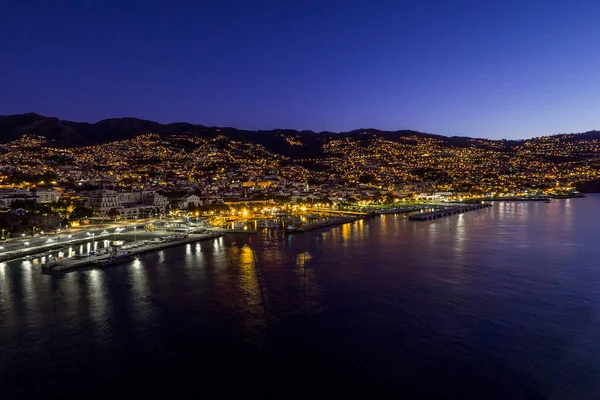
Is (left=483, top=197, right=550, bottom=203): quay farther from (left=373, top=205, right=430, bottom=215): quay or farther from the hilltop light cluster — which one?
(left=373, top=205, right=430, bottom=215): quay

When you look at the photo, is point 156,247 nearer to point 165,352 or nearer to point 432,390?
point 165,352

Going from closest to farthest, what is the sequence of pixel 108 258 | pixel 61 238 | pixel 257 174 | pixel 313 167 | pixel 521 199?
pixel 108 258, pixel 61 238, pixel 521 199, pixel 257 174, pixel 313 167

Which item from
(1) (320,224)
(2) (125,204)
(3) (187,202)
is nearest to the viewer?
(1) (320,224)

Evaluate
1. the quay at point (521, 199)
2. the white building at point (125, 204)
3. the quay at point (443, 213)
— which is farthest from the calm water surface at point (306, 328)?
the quay at point (521, 199)

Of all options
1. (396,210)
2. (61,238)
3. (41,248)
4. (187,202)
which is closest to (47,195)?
(187,202)

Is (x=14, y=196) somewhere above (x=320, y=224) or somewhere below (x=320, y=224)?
above

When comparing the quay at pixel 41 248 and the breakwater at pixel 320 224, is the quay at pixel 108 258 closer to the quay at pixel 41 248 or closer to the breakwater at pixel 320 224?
the quay at pixel 41 248

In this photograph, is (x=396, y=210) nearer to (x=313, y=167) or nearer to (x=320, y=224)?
(x=320, y=224)

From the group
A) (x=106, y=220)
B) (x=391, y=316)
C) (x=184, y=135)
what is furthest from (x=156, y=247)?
(x=184, y=135)
